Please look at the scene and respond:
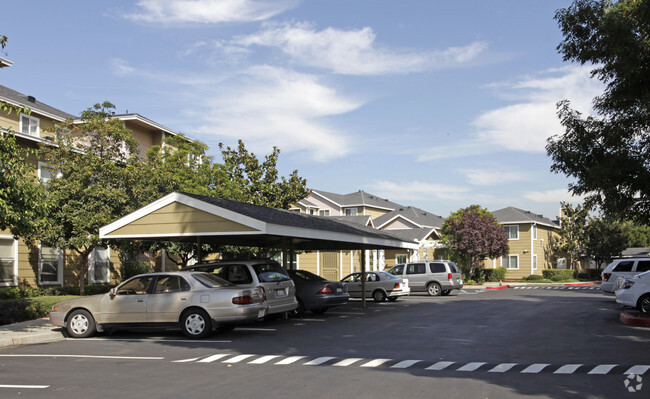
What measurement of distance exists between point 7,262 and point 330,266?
25203 mm

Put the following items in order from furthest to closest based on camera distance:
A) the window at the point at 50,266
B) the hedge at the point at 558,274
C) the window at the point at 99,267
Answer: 1. the hedge at the point at 558,274
2. the window at the point at 99,267
3. the window at the point at 50,266

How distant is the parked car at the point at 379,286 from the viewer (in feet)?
86.3

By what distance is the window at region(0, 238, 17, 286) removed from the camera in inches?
848

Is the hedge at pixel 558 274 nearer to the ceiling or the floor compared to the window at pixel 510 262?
nearer to the floor

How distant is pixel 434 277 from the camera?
30.9 metres

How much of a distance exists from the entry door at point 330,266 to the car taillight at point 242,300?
3007 centimetres

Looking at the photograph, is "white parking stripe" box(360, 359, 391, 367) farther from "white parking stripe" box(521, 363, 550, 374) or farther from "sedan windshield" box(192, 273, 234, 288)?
"sedan windshield" box(192, 273, 234, 288)

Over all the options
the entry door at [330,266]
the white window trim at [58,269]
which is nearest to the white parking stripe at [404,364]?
the white window trim at [58,269]

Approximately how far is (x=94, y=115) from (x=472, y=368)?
60.5 feet

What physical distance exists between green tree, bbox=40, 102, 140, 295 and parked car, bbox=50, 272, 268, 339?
5.70m

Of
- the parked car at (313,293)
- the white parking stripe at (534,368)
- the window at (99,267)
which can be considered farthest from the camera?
the window at (99,267)

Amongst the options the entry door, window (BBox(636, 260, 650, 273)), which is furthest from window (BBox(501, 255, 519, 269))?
window (BBox(636, 260, 650, 273))

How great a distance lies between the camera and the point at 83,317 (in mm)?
14508

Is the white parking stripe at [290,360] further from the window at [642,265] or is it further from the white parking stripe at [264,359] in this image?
the window at [642,265]
